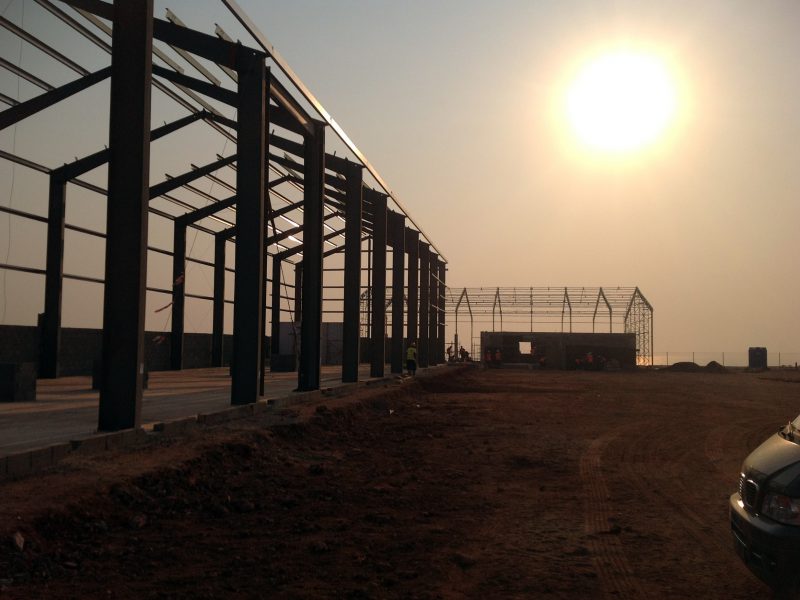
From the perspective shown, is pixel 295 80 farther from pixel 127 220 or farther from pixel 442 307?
pixel 442 307

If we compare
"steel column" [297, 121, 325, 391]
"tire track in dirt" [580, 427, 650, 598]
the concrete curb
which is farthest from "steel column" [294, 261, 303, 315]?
"tire track in dirt" [580, 427, 650, 598]

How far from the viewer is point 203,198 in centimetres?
2880

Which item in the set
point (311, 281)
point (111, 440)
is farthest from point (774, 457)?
point (311, 281)

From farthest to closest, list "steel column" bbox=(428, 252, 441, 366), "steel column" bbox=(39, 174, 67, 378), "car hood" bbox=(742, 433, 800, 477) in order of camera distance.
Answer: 1. "steel column" bbox=(428, 252, 441, 366)
2. "steel column" bbox=(39, 174, 67, 378)
3. "car hood" bbox=(742, 433, 800, 477)

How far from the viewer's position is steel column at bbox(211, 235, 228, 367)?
107ft

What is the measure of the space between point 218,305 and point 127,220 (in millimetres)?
23213

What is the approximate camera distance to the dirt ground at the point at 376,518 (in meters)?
5.41

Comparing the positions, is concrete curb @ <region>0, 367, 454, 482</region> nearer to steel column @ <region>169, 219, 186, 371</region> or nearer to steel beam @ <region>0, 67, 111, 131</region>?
steel beam @ <region>0, 67, 111, 131</region>

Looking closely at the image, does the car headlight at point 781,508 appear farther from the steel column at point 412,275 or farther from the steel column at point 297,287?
the steel column at point 297,287

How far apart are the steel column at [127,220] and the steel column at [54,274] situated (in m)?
12.9

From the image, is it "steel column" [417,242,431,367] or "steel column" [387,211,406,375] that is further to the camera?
"steel column" [417,242,431,367]

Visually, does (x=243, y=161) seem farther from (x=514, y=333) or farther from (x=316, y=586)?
(x=514, y=333)

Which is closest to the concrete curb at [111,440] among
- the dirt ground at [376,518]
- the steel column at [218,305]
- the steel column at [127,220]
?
the dirt ground at [376,518]

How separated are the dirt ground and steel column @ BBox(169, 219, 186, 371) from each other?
17.4 m
